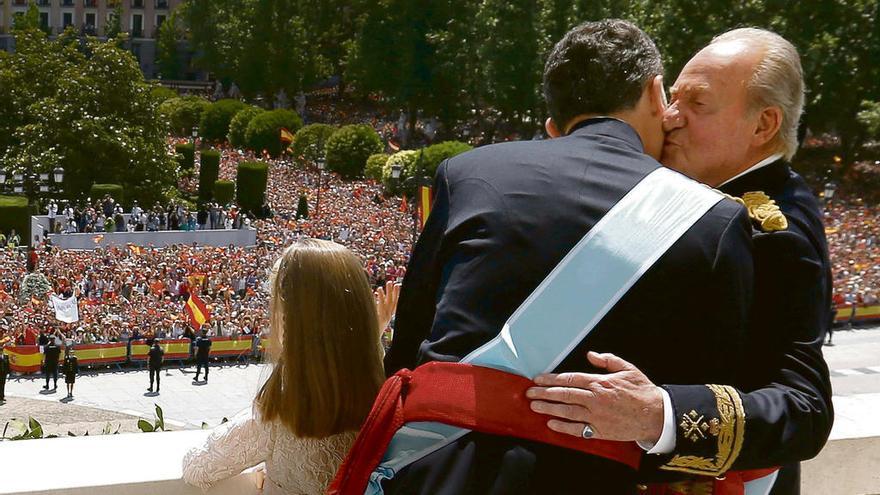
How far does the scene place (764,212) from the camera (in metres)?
2.29

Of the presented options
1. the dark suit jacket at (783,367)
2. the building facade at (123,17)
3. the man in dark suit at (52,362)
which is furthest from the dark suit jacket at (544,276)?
the building facade at (123,17)

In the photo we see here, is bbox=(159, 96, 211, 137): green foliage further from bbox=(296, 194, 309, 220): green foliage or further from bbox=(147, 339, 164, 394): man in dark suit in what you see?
bbox=(147, 339, 164, 394): man in dark suit

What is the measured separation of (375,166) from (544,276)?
38736mm

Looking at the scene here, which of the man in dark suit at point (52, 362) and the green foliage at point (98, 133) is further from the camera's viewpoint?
the green foliage at point (98, 133)

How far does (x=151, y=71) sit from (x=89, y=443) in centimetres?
7760

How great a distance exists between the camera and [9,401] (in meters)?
17.8

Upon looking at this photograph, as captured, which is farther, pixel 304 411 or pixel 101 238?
pixel 101 238

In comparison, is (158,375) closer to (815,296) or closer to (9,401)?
(9,401)

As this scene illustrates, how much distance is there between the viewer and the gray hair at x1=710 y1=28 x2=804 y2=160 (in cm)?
244

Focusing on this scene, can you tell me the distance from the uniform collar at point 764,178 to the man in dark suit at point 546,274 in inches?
16.5

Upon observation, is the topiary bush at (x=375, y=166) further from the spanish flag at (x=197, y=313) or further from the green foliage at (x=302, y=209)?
the spanish flag at (x=197, y=313)

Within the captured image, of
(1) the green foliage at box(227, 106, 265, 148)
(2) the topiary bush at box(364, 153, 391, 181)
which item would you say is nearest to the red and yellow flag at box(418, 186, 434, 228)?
(2) the topiary bush at box(364, 153, 391, 181)

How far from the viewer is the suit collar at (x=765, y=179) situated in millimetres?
2484

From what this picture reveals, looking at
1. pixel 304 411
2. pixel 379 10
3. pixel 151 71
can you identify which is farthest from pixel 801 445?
pixel 151 71
